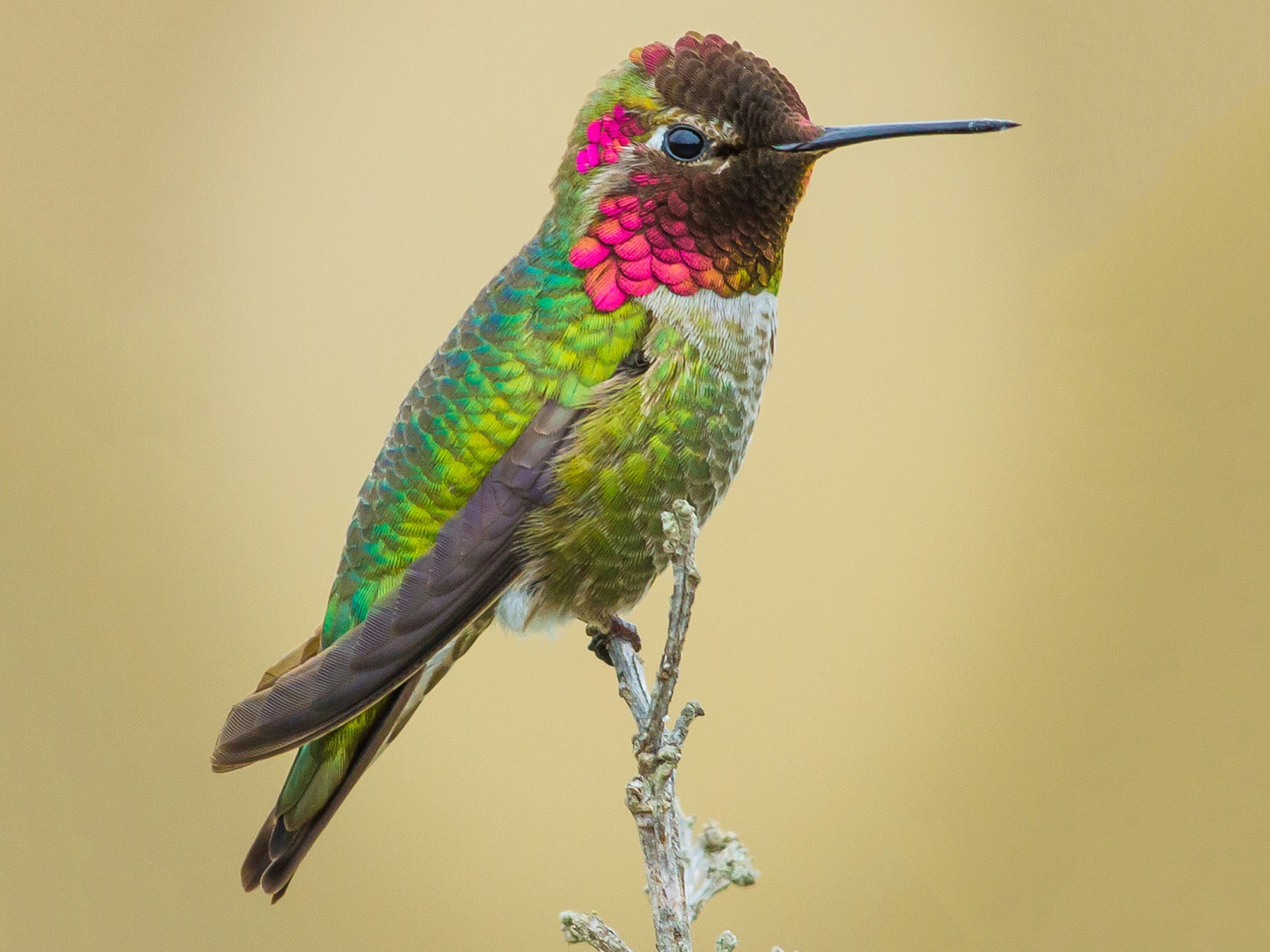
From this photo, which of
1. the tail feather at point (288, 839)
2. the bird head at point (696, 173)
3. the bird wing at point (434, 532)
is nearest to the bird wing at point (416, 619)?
the bird wing at point (434, 532)

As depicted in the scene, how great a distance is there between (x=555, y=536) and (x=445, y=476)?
264mm

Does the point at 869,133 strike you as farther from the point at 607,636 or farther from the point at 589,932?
the point at 589,932

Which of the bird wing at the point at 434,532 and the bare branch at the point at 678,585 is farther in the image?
the bird wing at the point at 434,532

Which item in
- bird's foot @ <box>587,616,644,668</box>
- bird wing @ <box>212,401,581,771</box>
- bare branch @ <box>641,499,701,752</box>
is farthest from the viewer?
bird's foot @ <box>587,616,644,668</box>

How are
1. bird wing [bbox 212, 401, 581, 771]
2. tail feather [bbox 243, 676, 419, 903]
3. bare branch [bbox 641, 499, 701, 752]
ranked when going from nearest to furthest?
bare branch [bbox 641, 499, 701, 752] → bird wing [bbox 212, 401, 581, 771] → tail feather [bbox 243, 676, 419, 903]

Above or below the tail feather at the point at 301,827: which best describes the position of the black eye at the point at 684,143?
above

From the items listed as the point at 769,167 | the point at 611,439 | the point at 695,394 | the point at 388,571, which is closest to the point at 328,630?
the point at 388,571

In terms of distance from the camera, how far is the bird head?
2.61 meters

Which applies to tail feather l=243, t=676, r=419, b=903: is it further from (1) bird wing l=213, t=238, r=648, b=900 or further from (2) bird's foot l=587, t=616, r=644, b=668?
(2) bird's foot l=587, t=616, r=644, b=668

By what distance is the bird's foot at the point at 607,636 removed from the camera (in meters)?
2.99

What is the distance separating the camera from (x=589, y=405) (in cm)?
259

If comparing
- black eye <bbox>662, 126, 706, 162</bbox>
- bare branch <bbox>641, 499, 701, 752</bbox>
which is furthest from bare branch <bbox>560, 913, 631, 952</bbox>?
black eye <bbox>662, 126, 706, 162</bbox>

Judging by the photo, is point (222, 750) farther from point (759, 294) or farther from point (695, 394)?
point (759, 294)

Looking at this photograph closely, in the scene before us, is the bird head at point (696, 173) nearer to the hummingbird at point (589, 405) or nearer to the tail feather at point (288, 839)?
the hummingbird at point (589, 405)
